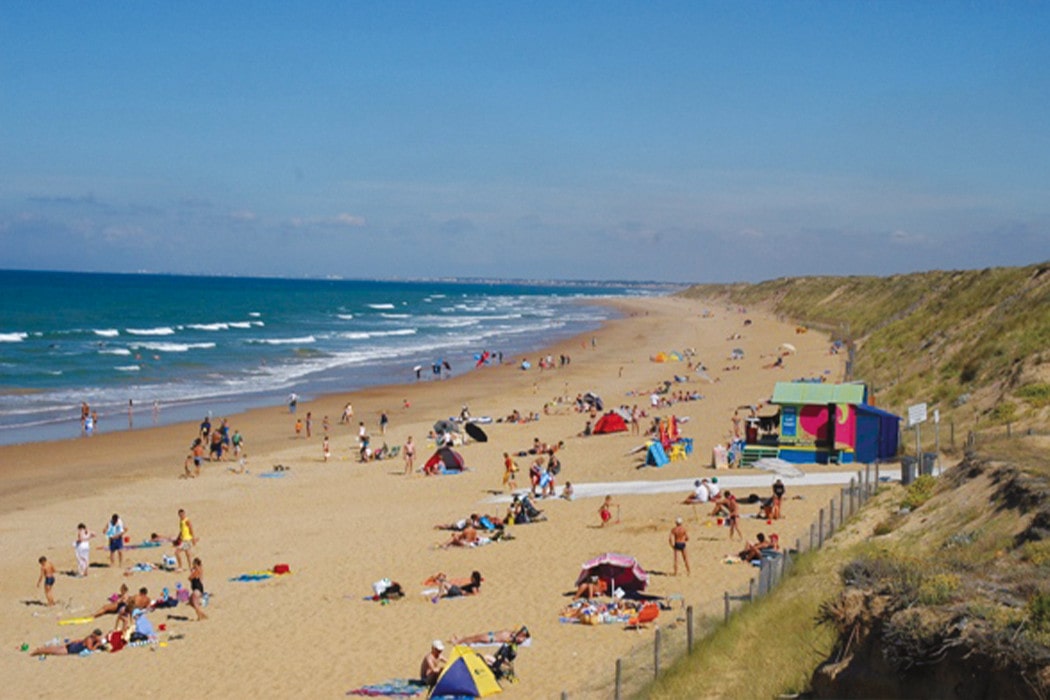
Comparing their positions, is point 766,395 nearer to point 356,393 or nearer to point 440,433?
point 440,433

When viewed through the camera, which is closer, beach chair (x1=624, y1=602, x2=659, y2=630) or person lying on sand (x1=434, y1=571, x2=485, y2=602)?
beach chair (x1=624, y1=602, x2=659, y2=630)

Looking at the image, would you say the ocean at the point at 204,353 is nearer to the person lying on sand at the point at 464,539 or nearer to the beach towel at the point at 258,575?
the beach towel at the point at 258,575

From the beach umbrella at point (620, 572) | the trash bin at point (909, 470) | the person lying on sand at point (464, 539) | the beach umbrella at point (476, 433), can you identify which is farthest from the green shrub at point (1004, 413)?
the beach umbrella at point (476, 433)

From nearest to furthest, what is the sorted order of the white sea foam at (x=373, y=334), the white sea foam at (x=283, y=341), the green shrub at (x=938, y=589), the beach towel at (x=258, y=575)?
the green shrub at (x=938, y=589), the beach towel at (x=258, y=575), the white sea foam at (x=283, y=341), the white sea foam at (x=373, y=334)

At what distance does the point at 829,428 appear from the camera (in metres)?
24.7

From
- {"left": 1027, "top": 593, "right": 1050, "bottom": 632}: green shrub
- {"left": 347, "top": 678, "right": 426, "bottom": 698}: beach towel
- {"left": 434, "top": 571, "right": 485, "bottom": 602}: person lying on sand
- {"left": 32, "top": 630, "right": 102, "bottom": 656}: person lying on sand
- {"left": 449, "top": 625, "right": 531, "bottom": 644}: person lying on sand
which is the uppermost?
{"left": 1027, "top": 593, "right": 1050, "bottom": 632}: green shrub

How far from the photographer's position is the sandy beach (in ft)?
45.4

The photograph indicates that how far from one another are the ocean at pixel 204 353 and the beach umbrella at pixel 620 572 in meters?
24.5

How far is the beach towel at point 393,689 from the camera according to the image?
12.5 m

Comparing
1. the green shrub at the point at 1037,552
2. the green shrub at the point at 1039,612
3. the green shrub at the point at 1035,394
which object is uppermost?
the green shrub at the point at 1039,612

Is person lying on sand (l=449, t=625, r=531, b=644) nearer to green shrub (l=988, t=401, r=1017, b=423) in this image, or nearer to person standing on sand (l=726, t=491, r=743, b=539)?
person standing on sand (l=726, t=491, r=743, b=539)

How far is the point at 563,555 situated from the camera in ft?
60.9

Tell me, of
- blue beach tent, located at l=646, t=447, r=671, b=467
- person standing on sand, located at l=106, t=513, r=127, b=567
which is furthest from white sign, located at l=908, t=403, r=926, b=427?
person standing on sand, located at l=106, t=513, r=127, b=567

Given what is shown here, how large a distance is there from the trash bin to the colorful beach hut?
529 cm
